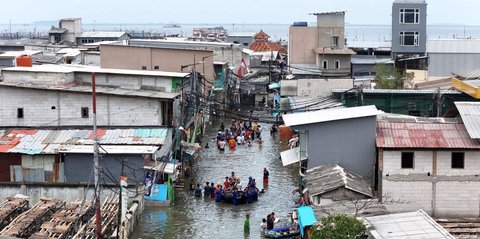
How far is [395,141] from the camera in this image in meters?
23.8

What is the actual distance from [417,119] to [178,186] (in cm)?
967

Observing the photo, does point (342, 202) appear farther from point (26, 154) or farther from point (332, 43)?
point (332, 43)

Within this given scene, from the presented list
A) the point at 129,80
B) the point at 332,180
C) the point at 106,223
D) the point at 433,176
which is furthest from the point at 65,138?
the point at 433,176

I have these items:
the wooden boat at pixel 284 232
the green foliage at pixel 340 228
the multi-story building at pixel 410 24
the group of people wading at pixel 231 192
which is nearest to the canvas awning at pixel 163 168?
the group of people wading at pixel 231 192

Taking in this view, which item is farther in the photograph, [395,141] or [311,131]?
[311,131]

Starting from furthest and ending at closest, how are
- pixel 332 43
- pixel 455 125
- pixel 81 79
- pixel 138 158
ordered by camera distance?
1. pixel 332 43
2. pixel 81 79
3. pixel 138 158
4. pixel 455 125

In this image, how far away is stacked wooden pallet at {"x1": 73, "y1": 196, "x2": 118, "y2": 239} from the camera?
70.4 ft

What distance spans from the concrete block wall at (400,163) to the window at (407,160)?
0.31 feet

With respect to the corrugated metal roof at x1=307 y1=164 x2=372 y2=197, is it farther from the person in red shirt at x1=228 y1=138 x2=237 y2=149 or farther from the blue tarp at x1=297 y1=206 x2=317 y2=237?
the person in red shirt at x1=228 y1=138 x2=237 y2=149

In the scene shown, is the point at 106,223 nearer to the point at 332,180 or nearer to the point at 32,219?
the point at 32,219

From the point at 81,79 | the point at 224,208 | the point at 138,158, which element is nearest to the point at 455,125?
the point at 224,208

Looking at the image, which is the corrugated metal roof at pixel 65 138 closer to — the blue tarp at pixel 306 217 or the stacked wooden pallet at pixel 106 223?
the stacked wooden pallet at pixel 106 223

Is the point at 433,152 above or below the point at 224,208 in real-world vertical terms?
above

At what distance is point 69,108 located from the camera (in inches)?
1172
